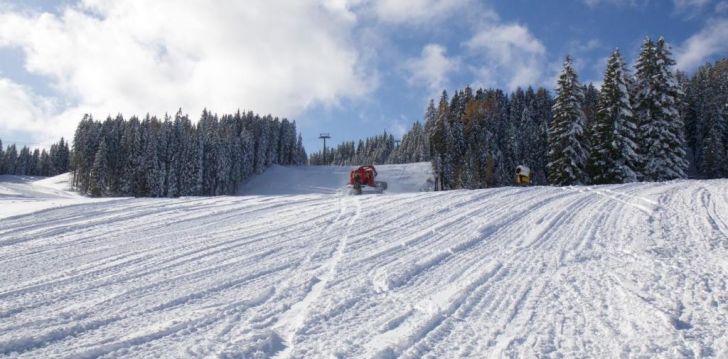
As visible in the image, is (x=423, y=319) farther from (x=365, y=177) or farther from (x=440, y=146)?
(x=440, y=146)

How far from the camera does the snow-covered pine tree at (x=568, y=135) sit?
29531 mm

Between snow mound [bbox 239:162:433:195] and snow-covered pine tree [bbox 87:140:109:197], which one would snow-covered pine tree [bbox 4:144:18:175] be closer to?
snow-covered pine tree [bbox 87:140:109:197]

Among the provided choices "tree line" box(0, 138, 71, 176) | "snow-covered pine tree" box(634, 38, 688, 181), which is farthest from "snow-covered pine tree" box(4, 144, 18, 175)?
"snow-covered pine tree" box(634, 38, 688, 181)

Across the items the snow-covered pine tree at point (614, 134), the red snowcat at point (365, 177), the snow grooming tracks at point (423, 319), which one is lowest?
the snow grooming tracks at point (423, 319)

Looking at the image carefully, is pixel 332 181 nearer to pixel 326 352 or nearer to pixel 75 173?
pixel 75 173

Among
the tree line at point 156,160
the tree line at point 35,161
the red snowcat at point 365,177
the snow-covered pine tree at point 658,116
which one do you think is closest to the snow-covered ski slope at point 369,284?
the red snowcat at point 365,177

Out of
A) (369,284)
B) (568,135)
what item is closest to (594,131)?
(568,135)

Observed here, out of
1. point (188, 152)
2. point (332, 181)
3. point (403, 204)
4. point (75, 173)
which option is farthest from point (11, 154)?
point (403, 204)

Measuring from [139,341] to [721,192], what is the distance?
610 inches

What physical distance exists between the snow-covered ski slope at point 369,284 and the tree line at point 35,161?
122711 mm

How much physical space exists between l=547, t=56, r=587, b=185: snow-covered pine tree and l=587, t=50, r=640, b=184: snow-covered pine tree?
2.71 ft

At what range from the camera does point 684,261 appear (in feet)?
22.1

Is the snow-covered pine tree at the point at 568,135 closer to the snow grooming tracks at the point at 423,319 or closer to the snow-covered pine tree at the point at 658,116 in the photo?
the snow-covered pine tree at the point at 658,116

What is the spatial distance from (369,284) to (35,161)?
146 meters
